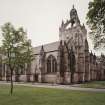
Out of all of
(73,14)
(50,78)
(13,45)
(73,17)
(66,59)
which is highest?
(73,14)

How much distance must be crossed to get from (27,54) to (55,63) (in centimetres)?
3120

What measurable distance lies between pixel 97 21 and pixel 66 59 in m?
33.0

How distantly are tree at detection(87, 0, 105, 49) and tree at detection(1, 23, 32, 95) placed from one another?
8.86 metres

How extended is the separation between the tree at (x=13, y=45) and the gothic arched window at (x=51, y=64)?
103ft

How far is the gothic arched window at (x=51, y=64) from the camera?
56.5 m

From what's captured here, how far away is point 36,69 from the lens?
202ft

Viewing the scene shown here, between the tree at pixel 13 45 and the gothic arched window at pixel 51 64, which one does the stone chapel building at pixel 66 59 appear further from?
the tree at pixel 13 45

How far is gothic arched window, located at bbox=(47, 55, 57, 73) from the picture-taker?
56.5 metres

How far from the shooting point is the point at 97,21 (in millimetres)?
21469

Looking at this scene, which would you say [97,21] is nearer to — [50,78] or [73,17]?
[50,78]

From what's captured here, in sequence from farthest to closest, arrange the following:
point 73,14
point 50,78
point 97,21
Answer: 1. point 73,14
2. point 50,78
3. point 97,21

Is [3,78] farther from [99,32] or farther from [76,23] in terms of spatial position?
[99,32]

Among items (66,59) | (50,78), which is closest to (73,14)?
(66,59)

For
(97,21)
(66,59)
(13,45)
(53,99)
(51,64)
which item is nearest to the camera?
(53,99)
